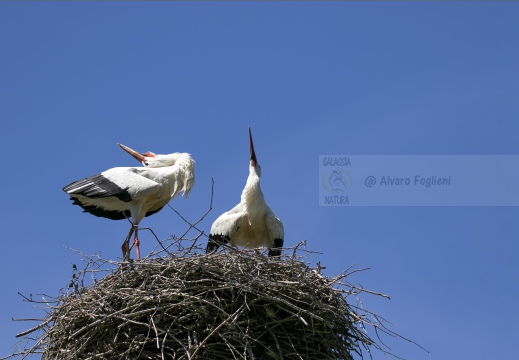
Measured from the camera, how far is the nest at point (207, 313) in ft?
22.7

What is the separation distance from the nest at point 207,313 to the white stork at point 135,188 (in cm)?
258

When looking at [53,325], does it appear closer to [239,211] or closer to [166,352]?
[166,352]

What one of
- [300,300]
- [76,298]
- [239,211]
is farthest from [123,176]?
[300,300]

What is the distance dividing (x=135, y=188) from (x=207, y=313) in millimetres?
3370

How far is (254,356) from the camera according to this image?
22.9 ft

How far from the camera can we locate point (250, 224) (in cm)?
1005

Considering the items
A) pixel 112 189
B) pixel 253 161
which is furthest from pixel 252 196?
pixel 112 189

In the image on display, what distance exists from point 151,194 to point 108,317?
3.38m

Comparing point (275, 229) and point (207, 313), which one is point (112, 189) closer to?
point (275, 229)

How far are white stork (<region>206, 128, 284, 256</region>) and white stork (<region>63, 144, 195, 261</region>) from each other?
2.14ft

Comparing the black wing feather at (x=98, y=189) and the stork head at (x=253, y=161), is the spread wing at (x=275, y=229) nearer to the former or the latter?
the stork head at (x=253, y=161)

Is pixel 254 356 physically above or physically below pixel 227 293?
below

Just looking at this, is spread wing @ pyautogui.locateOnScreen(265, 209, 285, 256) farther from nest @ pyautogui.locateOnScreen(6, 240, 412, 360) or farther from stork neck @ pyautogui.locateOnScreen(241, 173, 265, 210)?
nest @ pyautogui.locateOnScreen(6, 240, 412, 360)

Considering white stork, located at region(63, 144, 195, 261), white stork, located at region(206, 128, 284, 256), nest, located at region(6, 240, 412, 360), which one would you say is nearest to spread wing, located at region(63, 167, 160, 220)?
white stork, located at region(63, 144, 195, 261)
